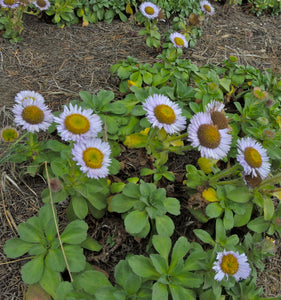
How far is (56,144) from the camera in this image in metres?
2.04

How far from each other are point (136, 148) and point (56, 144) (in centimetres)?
65

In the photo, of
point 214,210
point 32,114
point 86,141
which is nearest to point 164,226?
point 214,210

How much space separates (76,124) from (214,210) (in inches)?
39.9

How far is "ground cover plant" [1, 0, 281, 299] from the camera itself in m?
1.68

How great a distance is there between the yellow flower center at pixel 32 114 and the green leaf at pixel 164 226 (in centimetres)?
94

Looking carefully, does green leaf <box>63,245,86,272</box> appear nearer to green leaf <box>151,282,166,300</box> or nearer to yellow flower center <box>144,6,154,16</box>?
green leaf <box>151,282,166,300</box>

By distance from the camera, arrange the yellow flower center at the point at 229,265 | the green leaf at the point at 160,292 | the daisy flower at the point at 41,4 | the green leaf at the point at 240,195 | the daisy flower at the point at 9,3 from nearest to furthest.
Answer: the green leaf at the point at 160,292 → the yellow flower center at the point at 229,265 → the green leaf at the point at 240,195 → the daisy flower at the point at 9,3 → the daisy flower at the point at 41,4

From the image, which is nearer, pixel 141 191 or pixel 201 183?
pixel 141 191

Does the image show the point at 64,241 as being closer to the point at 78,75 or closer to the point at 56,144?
the point at 56,144

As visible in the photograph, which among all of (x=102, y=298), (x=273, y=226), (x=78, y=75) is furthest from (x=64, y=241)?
(x=78, y=75)

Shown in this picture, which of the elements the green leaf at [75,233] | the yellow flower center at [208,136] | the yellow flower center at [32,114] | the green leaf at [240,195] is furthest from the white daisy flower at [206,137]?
the yellow flower center at [32,114]

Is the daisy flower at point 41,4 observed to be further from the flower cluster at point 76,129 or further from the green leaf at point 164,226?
the green leaf at point 164,226

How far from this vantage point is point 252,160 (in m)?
1.82

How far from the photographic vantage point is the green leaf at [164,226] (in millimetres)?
1816
